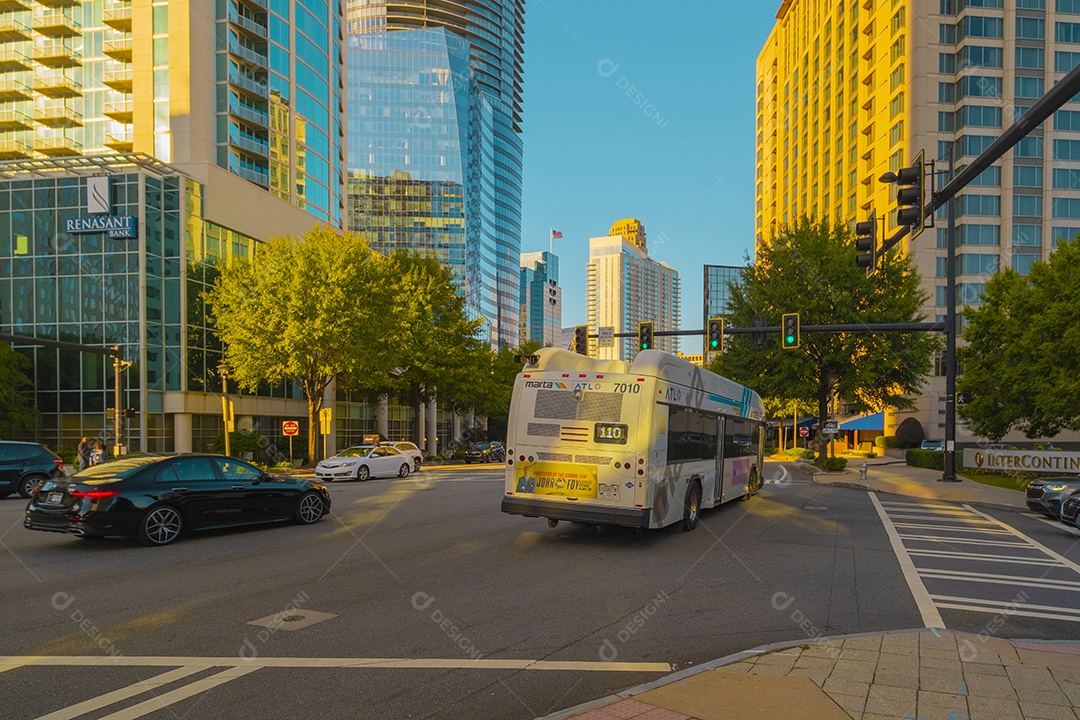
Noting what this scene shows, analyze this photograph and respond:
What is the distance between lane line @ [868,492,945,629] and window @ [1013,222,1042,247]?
61.8 m

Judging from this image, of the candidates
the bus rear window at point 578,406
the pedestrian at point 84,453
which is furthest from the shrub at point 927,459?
the pedestrian at point 84,453

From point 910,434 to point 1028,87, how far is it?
32307mm

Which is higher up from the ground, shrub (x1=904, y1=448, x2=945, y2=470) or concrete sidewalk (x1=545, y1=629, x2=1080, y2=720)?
concrete sidewalk (x1=545, y1=629, x2=1080, y2=720)

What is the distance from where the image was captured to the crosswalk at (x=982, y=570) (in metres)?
8.49

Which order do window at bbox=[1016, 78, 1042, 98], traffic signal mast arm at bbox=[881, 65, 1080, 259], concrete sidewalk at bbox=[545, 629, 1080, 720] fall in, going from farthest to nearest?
window at bbox=[1016, 78, 1042, 98] → traffic signal mast arm at bbox=[881, 65, 1080, 259] → concrete sidewalk at bbox=[545, 629, 1080, 720]

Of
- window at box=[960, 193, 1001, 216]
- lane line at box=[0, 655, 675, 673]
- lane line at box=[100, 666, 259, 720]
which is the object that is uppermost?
window at box=[960, 193, 1001, 216]

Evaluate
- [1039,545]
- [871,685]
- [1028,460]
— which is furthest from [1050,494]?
[871,685]

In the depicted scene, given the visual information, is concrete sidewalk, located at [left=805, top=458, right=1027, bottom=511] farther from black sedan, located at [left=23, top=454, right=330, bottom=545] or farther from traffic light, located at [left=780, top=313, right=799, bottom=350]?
black sedan, located at [left=23, top=454, right=330, bottom=545]

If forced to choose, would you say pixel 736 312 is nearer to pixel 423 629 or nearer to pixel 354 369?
pixel 354 369

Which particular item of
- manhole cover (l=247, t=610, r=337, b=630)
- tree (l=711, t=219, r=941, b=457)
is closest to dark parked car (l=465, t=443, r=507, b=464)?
tree (l=711, t=219, r=941, b=457)

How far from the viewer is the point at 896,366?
3831 cm

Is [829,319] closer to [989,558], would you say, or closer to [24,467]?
[989,558]

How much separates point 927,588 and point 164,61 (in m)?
56.8

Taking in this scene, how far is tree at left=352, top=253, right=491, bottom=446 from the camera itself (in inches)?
1803
